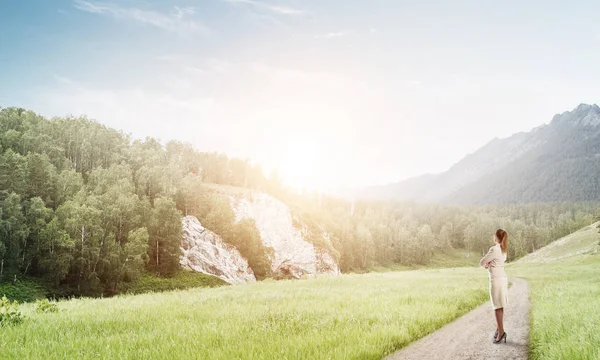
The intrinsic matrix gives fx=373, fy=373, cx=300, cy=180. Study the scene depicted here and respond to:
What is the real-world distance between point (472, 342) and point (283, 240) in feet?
389

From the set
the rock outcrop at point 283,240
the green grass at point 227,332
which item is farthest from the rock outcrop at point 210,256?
the green grass at point 227,332

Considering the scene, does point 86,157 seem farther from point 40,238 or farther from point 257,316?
point 257,316

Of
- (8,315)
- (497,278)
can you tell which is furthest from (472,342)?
(8,315)

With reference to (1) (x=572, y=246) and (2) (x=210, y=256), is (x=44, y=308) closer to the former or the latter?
(2) (x=210, y=256)

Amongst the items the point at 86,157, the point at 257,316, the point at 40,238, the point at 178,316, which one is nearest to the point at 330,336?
the point at 257,316

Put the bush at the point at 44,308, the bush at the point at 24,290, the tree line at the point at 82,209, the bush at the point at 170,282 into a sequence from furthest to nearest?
the bush at the point at 170,282, the tree line at the point at 82,209, the bush at the point at 24,290, the bush at the point at 44,308

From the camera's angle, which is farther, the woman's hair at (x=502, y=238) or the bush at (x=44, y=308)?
the bush at (x=44, y=308)

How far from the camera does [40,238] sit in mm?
68188

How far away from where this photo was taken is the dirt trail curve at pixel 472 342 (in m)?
9.85

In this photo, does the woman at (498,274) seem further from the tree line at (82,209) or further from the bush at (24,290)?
the tree line at (82,209)

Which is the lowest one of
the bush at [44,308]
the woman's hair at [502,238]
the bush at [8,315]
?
the bush at [44,308]

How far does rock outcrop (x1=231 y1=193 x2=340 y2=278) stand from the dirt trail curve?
107m

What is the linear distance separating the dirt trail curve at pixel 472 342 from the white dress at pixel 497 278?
3.82ft

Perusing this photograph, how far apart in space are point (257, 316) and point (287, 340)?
411cm
